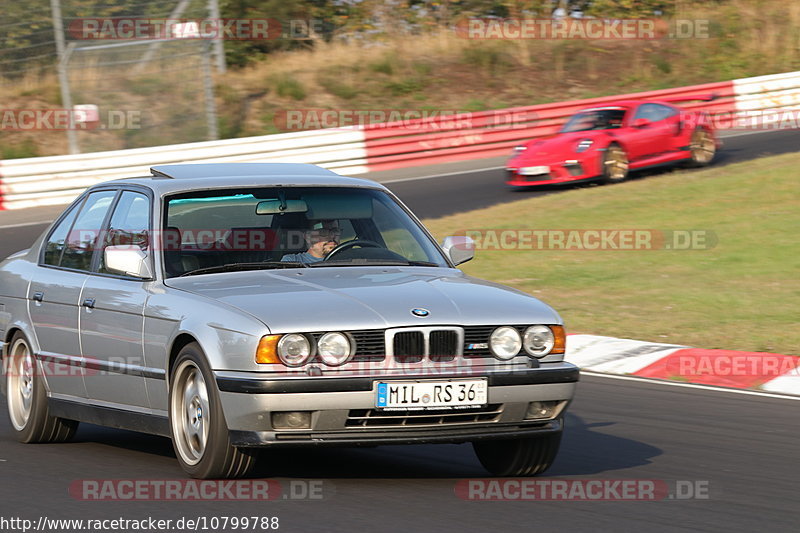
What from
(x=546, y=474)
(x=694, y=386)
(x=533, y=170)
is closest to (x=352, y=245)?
(x=546, y=474)

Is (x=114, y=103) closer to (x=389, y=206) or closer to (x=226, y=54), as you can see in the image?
(x=226, y=54)

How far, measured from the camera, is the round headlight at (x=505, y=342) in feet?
19.5

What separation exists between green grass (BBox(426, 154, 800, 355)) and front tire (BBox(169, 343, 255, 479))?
19.9 feet

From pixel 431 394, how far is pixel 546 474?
107 cm

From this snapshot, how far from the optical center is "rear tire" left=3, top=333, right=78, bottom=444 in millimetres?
7578

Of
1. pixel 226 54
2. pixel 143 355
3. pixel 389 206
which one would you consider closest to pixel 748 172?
pixel 389 206

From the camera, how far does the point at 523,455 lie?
636 centimetres

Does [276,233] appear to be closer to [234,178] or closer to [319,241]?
[319,241]

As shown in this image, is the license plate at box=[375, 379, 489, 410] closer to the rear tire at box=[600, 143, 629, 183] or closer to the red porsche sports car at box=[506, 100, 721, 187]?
the red porsche sports car at box=[506, 100, 721, 187]

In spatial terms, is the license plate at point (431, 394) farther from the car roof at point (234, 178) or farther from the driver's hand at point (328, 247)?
the car roof at point (234, 178)

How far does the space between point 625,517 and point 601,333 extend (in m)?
6.48

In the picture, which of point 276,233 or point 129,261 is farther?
point 276,233

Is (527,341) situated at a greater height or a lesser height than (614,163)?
greater

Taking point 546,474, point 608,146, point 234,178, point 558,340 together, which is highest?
point 234,178
